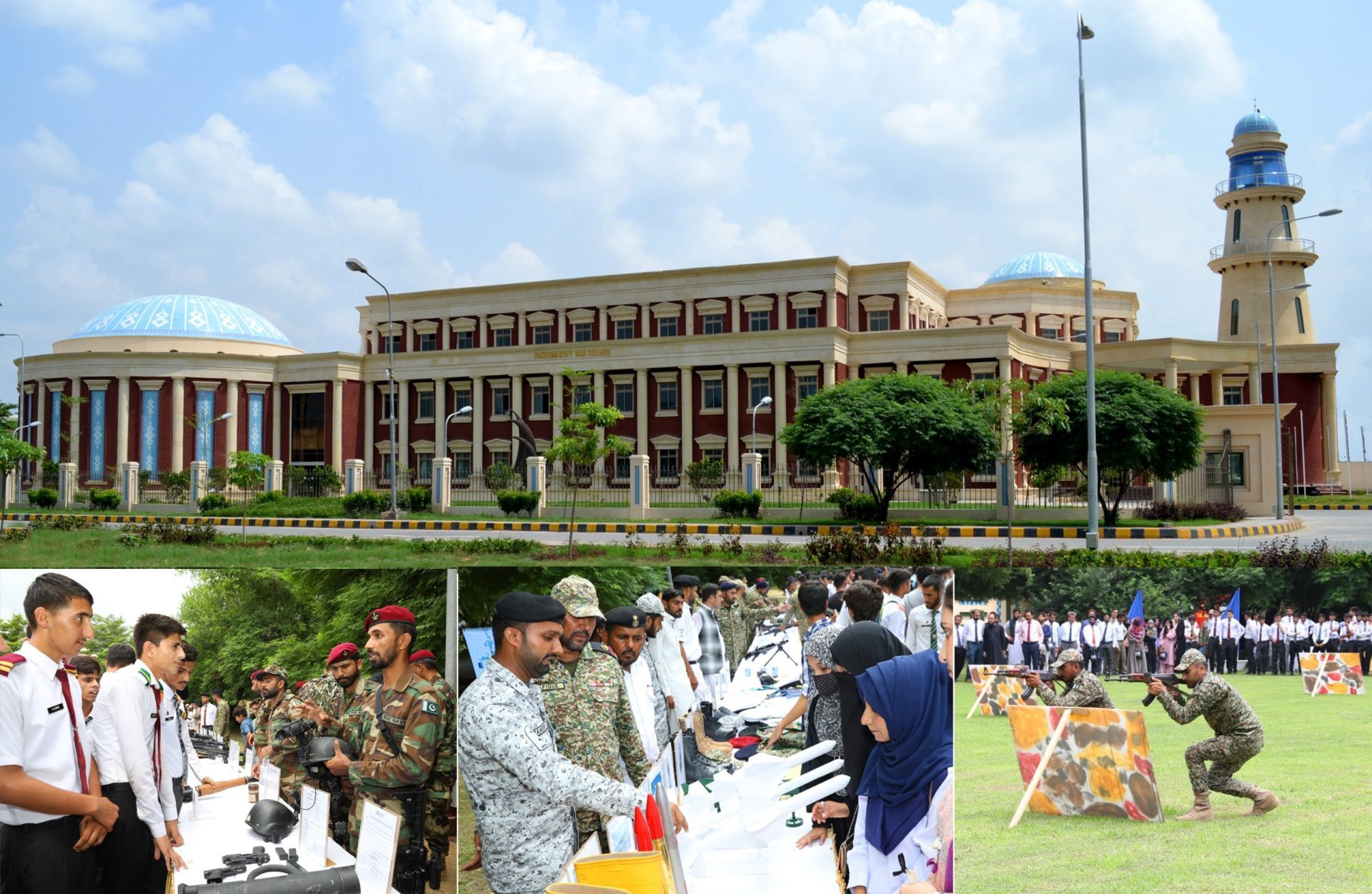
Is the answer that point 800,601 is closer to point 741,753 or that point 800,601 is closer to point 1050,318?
point 741,753

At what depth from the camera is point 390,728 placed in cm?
484

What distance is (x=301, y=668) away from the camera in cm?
498

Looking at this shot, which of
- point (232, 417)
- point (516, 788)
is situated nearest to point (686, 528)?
point (516, 788)

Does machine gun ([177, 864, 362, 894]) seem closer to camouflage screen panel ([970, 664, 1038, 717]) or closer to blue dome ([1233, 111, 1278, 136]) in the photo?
camouflage screen panel ([970, 664, 1038, 717])

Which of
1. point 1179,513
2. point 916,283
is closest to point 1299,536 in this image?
point 1179,513

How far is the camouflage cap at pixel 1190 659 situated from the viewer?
6547 mm

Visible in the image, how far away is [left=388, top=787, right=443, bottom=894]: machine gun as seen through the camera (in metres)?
4.75

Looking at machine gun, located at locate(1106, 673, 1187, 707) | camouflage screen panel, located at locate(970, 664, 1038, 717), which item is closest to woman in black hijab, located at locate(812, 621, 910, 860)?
camouflage screen panel, located at locate(970, 664, 1038, 717)

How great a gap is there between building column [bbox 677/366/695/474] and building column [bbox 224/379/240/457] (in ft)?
72.2

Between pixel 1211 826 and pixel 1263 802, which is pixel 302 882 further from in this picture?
pixel 1263 802

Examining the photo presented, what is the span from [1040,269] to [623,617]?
59155mm

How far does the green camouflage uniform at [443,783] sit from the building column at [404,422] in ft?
151

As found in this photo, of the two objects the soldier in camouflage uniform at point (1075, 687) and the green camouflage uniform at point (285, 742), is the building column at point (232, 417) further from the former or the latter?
the soldier in camouflage uniform at point (1075, 687)

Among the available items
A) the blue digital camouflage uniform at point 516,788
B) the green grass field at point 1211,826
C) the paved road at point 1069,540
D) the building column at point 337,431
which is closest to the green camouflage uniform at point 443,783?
the blue digital camouflage uniform at point 516,788
